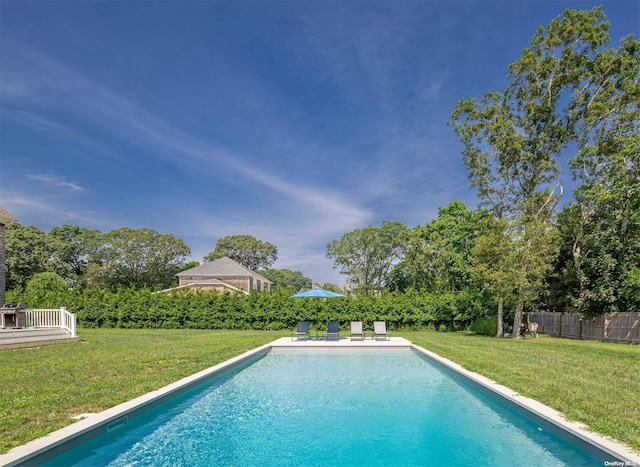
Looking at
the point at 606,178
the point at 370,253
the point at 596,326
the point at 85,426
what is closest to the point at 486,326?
the point at 596,326

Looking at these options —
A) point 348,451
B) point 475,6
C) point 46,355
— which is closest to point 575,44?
point 475,6

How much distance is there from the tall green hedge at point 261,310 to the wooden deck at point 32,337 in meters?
7.91

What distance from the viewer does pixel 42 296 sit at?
78.0 ft

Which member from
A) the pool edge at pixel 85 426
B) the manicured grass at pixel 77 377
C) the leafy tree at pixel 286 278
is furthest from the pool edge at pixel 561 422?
the leafy tree at pixel 286 278

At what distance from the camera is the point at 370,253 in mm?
48750

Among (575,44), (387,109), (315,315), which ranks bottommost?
(315,315)

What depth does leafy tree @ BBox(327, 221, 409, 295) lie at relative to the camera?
159 feet

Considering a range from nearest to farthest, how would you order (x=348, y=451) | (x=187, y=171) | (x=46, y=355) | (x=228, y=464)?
(x=228, y=464), (x=348, y=451), (x=46, y=355), (x=187, y=171)

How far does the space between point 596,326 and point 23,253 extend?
47272 mm

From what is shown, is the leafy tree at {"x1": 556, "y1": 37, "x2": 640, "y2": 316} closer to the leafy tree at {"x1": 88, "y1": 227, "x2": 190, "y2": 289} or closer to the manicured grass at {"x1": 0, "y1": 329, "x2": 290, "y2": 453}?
the manicured grass at {"x1": 0, "y1": 329, "x2": 290, "y2": 453}

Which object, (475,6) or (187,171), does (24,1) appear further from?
(475,6)

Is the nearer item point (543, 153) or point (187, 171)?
point (543, 153)

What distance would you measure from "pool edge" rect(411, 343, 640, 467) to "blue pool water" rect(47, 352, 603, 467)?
141 millimetres

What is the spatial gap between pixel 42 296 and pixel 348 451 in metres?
25.6
